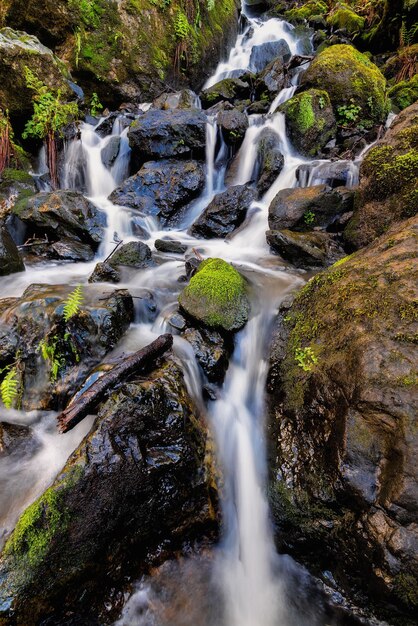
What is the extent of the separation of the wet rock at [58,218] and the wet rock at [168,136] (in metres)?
3.02

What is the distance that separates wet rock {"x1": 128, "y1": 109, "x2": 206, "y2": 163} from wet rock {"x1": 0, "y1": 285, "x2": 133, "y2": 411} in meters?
6.45

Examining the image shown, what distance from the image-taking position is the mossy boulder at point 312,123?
870 centimetres

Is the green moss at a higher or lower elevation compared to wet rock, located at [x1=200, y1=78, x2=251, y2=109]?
higher

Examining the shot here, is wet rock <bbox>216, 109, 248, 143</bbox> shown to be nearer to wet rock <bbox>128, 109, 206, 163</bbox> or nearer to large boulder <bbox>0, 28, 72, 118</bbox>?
wet rock <bbox>128, 109, 206, 163</bbox>

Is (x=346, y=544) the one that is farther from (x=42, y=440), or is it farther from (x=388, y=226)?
(x=388, y=226)

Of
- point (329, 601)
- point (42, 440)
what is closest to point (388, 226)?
point (329, 601)

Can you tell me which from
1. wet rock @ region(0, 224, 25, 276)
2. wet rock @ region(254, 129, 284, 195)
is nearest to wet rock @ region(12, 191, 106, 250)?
wet rock @ region(0, 224, 25, 276)

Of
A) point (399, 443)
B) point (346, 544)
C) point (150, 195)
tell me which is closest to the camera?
point (399, 443)

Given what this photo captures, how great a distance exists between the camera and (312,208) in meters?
5.96

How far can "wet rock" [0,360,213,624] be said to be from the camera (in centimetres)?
204

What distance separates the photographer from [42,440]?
114 inches

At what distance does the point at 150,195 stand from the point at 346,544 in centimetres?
787

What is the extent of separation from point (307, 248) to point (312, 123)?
525 cm

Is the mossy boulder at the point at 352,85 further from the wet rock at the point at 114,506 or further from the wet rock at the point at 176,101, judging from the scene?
the wet rock at the point at 114,506
